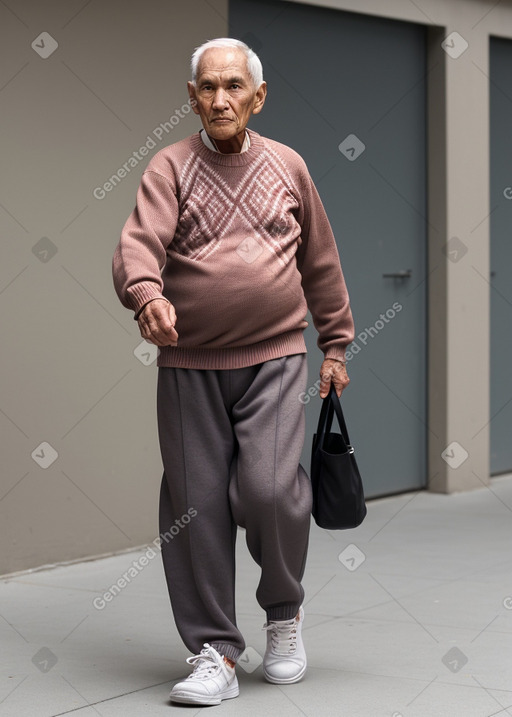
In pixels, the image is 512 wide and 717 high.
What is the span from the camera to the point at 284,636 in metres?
4.00

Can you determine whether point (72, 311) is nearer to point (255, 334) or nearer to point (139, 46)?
point (139, 46)

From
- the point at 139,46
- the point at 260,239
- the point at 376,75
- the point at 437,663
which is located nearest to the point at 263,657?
the point at 437,663

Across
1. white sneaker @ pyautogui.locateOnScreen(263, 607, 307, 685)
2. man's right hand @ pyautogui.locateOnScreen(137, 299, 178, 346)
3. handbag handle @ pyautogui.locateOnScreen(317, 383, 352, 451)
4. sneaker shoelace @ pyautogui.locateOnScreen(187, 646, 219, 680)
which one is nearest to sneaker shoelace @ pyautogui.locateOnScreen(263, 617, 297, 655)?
white sneaker @ pyautogui.locateOnScreen(263, 607, 307, 685)

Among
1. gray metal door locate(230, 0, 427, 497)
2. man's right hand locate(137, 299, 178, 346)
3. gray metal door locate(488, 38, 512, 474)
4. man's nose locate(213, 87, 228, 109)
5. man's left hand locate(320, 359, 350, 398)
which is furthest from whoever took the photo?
→ gray metal door locate(488, 38, 512, 474)

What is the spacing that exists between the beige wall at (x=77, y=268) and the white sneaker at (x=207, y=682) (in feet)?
6.30

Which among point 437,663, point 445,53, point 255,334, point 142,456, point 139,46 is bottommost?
point 142,456

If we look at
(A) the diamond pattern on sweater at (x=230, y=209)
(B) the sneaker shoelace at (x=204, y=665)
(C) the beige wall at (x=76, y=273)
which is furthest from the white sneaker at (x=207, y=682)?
(C) the beige wall at (x=76, y=273)

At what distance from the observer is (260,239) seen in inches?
152

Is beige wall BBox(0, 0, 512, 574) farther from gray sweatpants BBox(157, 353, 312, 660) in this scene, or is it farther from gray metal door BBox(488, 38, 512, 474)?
gray metal door BBox(488, 38, 512, 474)

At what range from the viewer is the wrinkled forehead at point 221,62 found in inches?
149

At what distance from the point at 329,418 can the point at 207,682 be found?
88 cm

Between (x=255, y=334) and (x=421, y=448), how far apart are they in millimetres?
4291

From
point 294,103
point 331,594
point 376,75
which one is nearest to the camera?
point 331,594

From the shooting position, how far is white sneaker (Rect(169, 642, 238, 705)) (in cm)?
379
